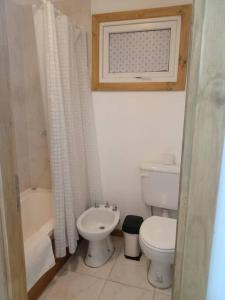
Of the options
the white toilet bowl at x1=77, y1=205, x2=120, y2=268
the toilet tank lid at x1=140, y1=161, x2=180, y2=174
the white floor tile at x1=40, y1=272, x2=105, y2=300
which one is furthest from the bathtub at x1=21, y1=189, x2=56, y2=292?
the toilet tank lid at x1=140, y1=161, x2=180, y2=174

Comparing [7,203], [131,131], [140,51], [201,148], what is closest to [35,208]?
[131,131]

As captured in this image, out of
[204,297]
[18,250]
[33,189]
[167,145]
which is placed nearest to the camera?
[204,297]

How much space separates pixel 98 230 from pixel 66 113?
3.20ft

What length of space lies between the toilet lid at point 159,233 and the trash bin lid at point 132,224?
9.0 inches

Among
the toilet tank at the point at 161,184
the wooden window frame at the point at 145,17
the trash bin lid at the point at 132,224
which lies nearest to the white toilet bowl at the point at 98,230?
the trash bin lid at the point at 132,224

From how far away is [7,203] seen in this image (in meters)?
0.90

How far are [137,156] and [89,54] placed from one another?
1.03 metres

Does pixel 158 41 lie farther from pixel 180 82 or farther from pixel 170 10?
pixel 180 82

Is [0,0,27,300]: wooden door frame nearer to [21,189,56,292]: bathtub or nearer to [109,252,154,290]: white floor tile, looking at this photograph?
[21,189,56,292]: bathtub

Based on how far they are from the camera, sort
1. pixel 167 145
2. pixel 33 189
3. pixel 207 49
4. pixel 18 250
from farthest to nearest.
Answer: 1. pixel 33 189
2. pixel 167 145
3. pixel 18 250
4. pixel 207 49

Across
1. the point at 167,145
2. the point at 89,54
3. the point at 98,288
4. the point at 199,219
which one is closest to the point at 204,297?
the point at 199,219

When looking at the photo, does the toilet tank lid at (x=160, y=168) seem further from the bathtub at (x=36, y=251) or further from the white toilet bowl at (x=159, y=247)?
the bathtub at (x=36, y=251)

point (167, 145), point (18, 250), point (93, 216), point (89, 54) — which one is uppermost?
point (89, 54)

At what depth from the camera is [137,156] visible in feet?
7.32
